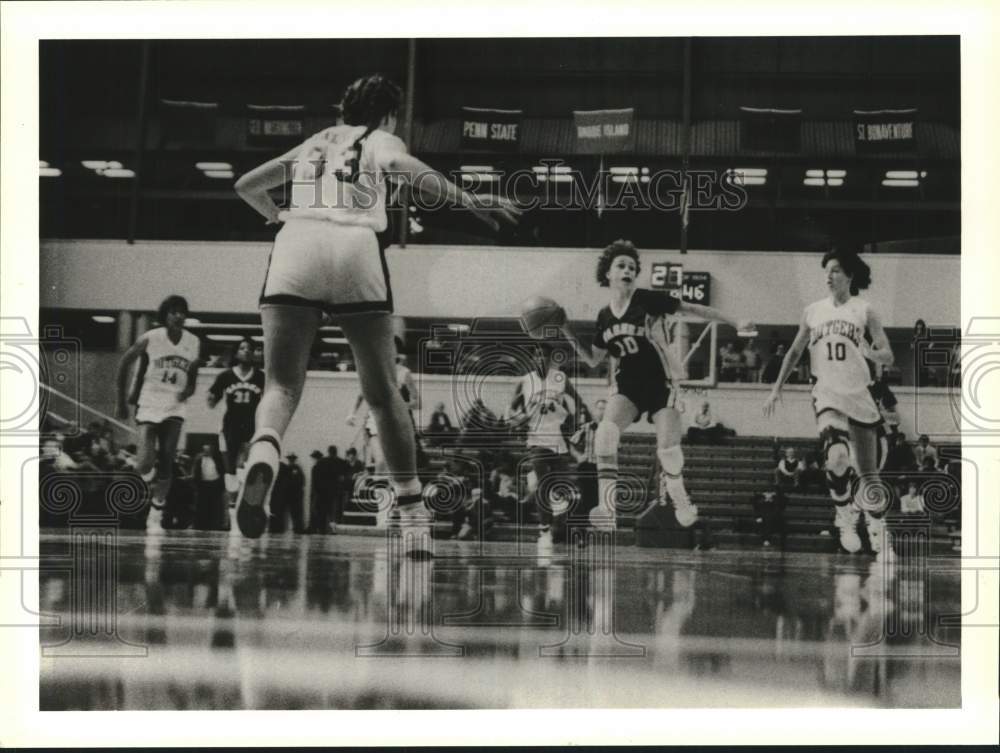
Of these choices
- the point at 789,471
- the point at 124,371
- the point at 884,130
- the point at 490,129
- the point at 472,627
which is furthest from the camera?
the point at 789,471

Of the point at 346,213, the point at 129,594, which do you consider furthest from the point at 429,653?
the point at 346,213

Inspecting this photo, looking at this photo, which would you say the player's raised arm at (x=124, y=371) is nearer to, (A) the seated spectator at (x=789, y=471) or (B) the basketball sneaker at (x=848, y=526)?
(A) the seated spectator at (x=789, y=471)

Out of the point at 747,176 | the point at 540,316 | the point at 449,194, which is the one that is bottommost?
the point at 540,316

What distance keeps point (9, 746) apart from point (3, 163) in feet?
10.5

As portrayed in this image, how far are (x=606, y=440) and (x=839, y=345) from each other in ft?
5.23

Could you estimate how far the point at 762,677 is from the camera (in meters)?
5.91

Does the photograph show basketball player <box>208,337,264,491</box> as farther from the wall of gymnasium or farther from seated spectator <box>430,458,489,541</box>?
seated spectator <box>430,458,489,541</box>

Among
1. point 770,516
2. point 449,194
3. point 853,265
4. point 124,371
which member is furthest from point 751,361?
point 124,371

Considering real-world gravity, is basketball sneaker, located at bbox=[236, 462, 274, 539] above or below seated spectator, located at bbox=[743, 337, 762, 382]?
below

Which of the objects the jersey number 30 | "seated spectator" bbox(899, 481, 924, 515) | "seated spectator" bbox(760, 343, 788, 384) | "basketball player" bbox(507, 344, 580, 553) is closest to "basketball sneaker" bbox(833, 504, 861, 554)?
"seated spectator" bbox(899, 481, 924, 515)

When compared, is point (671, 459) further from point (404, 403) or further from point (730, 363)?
point (404, 403)

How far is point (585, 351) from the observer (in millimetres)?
6945

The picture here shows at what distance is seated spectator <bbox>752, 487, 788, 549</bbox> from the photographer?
7.02 m

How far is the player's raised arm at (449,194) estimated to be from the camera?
21.7 feet
